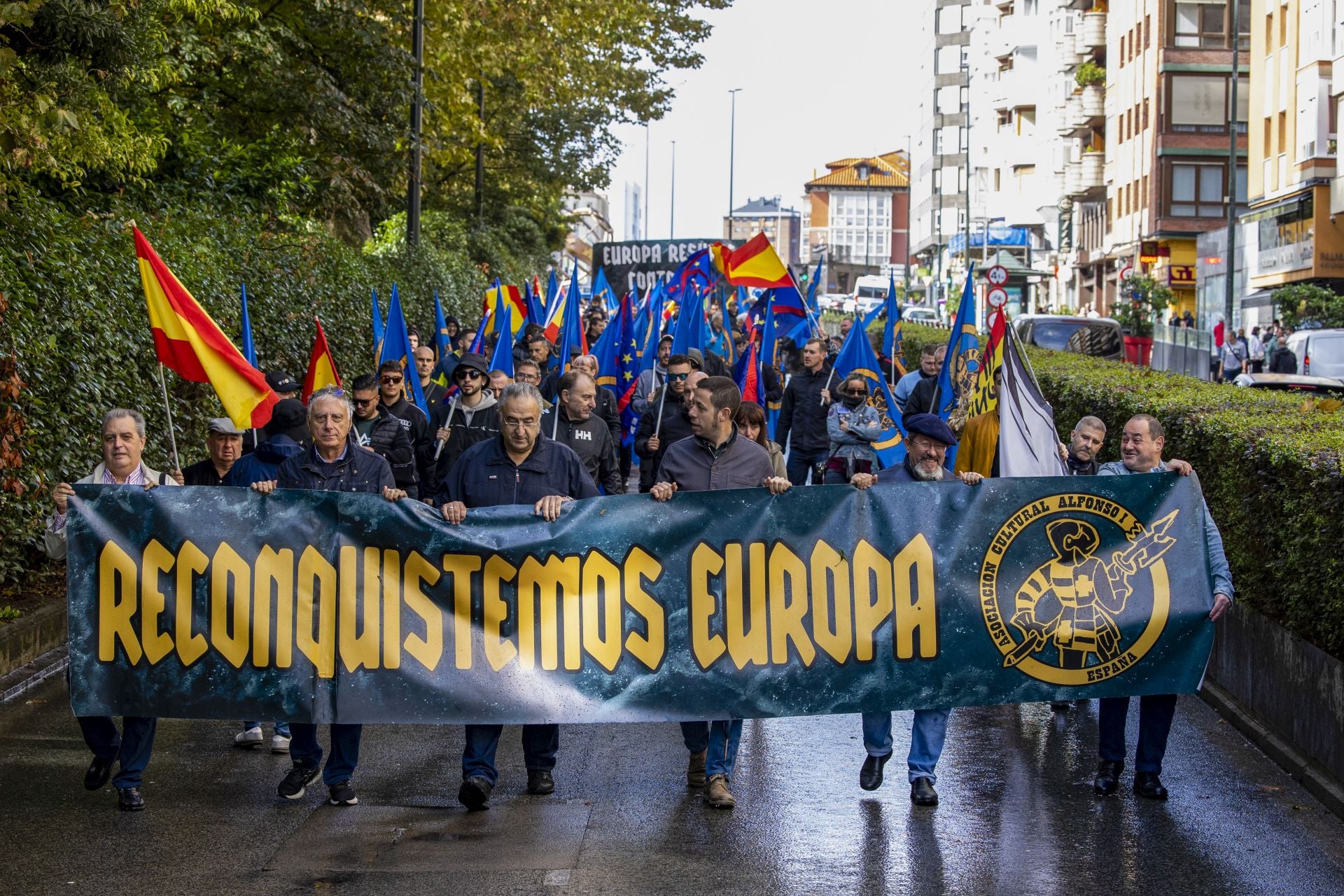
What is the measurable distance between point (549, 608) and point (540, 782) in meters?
0.79

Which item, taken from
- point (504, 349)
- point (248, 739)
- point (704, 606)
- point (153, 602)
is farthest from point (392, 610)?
point (504, 349)

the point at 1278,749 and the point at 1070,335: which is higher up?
the point at 1070,335

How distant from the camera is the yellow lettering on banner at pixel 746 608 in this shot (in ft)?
23.9

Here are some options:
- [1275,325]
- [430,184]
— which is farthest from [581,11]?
[1275,325]

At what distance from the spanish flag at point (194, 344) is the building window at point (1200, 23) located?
190 ft

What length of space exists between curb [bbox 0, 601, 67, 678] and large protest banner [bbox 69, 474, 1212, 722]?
2.84 meters

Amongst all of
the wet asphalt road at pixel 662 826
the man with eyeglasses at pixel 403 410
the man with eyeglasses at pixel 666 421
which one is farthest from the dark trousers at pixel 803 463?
the wet asphalt road at pixel 662 826

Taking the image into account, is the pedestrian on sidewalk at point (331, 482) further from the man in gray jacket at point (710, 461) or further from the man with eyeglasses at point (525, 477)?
the man in gray jacket at point (710, 461)

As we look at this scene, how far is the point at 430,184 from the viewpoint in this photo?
140 ft

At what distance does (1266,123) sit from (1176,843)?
47.2 meters

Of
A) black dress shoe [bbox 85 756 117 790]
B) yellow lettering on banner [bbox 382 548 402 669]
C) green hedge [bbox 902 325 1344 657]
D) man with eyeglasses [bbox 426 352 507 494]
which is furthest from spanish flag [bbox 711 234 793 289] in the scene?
black dress shoe [bbox 85 756 117 790]

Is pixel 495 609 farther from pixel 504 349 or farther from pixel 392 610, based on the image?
pixel 504 349

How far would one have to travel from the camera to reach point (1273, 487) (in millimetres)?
8750

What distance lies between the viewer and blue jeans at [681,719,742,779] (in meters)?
7.38
